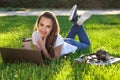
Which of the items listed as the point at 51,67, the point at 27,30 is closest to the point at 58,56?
the point at 51,67

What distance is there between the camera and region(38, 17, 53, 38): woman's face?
5.71 meters

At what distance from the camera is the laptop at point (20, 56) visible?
17.3ft

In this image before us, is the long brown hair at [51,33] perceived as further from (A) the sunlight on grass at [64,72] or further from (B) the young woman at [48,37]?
(A) the sunlight on grass at [64,72]

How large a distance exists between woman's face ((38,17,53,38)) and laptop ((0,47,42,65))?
Result: 0.53m

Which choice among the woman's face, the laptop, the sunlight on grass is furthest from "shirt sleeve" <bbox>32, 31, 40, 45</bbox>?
the sunlight on grass

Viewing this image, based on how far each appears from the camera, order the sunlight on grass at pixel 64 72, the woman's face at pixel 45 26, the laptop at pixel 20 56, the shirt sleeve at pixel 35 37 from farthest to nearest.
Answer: the shirt sleeve at pixel 35 37 < the woman's face at pixel 45 26 < the laptop at pixel 20 56 < the sunlight on grass at pixel 64 72

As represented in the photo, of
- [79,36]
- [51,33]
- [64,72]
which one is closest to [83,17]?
[79,36]

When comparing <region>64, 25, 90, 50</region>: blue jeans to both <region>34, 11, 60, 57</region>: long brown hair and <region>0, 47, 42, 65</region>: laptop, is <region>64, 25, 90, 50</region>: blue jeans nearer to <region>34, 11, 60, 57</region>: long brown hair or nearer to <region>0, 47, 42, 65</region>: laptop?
<region>34, 11, 60, 57</region>: long brown hair

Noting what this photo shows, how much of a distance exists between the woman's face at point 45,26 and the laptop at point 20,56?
535mm

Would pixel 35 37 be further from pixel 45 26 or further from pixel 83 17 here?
pixel 83 17

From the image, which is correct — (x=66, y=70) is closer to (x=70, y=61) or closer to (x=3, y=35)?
(x=70, y=61)

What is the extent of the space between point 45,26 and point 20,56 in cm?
59

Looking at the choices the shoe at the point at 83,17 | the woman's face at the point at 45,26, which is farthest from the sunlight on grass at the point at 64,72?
the shoe at the point at 83,17

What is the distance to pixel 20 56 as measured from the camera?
5418 mm
